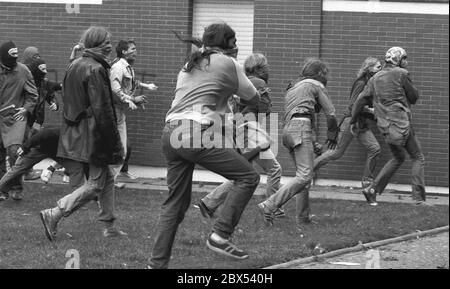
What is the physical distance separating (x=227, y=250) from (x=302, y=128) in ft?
8.77

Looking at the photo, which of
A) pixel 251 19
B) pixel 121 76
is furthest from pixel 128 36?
pixel 121 76

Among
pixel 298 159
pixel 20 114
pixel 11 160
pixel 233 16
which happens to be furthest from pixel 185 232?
pixel 233 16

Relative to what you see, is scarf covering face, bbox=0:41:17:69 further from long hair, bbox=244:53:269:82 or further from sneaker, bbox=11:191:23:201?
long hair, bbox=244:53:269:82

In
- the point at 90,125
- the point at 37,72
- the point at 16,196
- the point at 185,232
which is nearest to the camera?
the point at 90,125

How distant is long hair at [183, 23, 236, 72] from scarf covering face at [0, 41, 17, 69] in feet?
16.1

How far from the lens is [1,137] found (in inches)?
488

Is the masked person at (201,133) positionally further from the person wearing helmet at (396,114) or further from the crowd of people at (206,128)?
the person wearing helmet at (396,114)

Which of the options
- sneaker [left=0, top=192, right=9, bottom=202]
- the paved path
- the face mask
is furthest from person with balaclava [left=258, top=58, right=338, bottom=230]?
the face mask

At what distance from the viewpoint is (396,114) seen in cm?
1262

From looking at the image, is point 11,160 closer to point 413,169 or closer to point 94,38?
point 94,38

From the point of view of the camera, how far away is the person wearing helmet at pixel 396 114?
12570mm

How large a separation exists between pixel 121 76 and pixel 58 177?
3411 mm

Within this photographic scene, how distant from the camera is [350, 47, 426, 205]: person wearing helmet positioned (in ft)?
41.2
